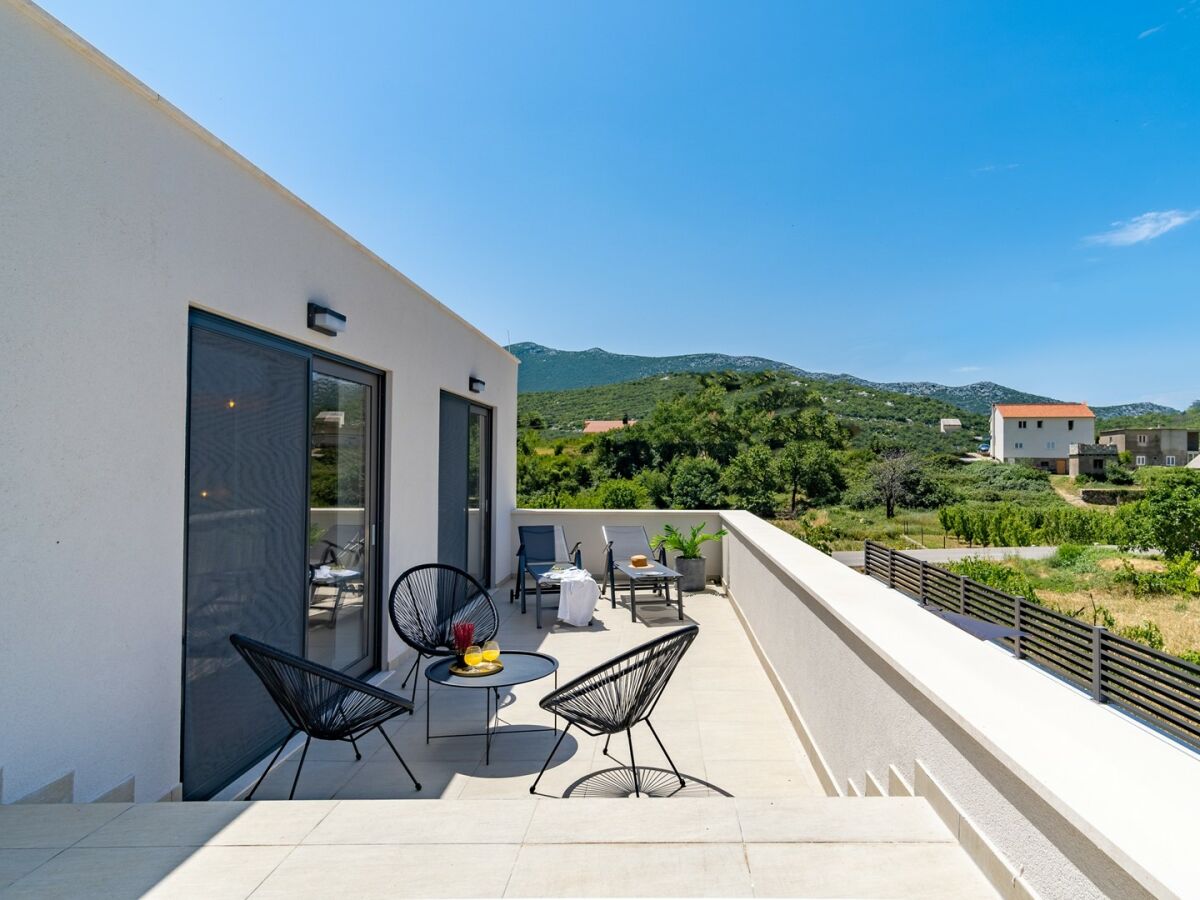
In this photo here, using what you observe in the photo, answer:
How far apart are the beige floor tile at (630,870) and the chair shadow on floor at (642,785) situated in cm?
146

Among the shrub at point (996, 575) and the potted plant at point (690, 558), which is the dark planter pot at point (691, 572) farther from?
the shrub at point (996, 575)

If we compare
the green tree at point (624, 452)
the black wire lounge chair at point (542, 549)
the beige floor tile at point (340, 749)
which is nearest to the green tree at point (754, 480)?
the green tree at point (624, 452)

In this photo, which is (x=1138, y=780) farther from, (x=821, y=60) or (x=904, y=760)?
(x=821, y=60)

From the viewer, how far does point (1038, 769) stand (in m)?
1.44

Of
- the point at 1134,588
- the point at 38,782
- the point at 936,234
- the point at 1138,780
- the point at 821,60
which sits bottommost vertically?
the point at 1134,588

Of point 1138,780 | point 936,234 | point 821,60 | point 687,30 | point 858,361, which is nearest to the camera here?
point 1138,780

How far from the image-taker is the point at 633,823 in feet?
6.44

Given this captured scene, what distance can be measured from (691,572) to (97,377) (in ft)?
22.7

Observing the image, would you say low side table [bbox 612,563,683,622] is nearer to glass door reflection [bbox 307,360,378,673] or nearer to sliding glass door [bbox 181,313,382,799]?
glass door reflection [bbox 307,360,378,673]

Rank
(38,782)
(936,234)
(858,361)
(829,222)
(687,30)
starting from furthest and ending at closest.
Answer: (858,361) < (936,234) < (829,222) < (687,30) < (38,782)

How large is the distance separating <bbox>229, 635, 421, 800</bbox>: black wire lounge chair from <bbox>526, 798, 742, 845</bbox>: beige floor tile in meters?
1.11

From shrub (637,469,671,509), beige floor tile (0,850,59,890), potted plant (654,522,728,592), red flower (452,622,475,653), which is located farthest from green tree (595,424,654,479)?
beige floor tile (0,850,59,890)

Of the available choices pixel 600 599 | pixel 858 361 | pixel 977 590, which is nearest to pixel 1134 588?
pixel 977 590

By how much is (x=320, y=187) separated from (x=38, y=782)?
25.3 feet
